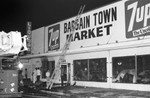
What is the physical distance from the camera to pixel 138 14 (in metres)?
17.5

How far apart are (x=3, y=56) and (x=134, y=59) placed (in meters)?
9.41

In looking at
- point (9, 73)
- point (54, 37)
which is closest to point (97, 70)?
point (54, 37)

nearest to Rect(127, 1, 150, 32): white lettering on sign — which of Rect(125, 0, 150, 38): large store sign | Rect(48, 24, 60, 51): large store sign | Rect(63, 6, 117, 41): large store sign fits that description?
Rect(125, 0, 150, 38): large store sign

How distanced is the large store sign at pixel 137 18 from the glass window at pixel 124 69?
5.85 ft

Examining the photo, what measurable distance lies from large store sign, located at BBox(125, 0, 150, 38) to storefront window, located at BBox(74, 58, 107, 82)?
3.74 m

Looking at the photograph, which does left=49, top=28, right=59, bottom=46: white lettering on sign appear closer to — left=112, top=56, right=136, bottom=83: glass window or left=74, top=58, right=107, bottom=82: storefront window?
left=74, top=58, right=107, bottom=82: storefront window

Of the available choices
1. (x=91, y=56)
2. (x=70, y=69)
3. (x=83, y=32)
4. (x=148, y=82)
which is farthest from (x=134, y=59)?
(x=70, y=69)

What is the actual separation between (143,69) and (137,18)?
340 centimetres

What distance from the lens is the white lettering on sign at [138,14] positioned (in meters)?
16.8

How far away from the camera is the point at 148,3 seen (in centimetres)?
1675

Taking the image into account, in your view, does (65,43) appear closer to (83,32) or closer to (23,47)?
(83,32)

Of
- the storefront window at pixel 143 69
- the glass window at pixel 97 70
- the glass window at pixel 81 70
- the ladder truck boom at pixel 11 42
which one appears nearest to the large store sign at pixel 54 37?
the glass window at pixel 81 70

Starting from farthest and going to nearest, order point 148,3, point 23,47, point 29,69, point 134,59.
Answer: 1. point 29,69
2. point 134,59
3. point 148,3
4. point 23,47

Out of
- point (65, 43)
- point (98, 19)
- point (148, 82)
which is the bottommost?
point (148, 82)
